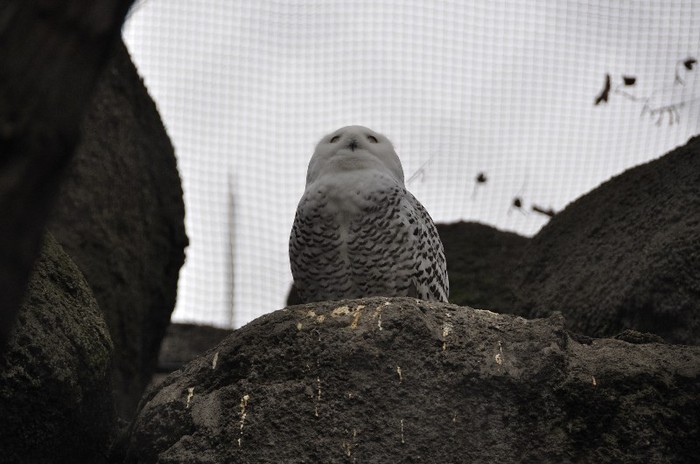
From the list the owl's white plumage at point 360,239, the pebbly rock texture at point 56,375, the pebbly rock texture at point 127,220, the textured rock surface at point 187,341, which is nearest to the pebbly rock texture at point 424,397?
the pebbly rock texture at point 56,375

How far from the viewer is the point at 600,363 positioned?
8.93ft

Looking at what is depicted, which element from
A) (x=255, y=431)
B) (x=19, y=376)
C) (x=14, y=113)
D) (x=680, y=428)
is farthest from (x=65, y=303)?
(x=14, y=113)

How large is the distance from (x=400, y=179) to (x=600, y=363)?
1.49 metres

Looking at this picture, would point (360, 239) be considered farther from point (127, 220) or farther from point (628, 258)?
point (127, 220)

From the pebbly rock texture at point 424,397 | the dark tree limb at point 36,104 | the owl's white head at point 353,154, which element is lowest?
the dark tree limb at point 36,104

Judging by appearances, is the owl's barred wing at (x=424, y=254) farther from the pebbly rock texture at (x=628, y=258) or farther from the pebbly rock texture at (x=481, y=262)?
the pebbly rock texture at (x=481, y=262)

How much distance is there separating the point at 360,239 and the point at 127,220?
1739 millimetres

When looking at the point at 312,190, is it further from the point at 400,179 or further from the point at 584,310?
Answer: the point at 584,310

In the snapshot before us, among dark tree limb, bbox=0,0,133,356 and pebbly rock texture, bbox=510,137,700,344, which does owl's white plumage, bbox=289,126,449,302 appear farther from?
dark tree limb, bbox=0,0,133,356

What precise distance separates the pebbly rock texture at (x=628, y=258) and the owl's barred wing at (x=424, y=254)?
0.68m

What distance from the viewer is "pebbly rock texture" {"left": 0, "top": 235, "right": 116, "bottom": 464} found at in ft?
8.75

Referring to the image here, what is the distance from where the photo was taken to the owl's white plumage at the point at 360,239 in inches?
→ 142

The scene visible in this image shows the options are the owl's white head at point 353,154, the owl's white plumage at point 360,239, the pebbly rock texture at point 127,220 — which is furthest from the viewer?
the pebbly rock texture at point 127,220

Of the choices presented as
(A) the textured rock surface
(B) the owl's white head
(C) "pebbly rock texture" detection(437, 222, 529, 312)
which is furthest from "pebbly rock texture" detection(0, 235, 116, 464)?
(A) the textured rock surface
